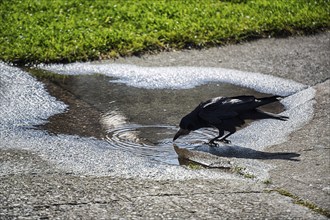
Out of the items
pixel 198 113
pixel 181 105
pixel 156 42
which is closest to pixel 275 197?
pixel 198 113

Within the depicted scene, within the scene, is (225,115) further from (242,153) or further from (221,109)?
(242,153)

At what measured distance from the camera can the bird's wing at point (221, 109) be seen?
231 inches

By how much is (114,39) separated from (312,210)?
15.2ft

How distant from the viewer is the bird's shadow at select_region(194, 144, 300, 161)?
5450mm

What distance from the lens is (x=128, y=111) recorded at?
21.5 feet

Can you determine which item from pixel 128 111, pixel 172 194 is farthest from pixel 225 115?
pixel 172 194

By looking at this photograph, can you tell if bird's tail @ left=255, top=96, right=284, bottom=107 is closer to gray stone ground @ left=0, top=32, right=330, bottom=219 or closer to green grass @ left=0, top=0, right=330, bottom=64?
gray stone ground @ left=0, top=32, right=330, bottom=219

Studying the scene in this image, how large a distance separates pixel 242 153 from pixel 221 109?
0.48m

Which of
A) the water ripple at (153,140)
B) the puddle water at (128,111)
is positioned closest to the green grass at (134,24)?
the puddle water at (128,111)

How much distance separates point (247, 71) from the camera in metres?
7.88

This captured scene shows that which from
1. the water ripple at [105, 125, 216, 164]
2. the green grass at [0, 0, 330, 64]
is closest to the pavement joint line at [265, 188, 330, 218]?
the water ripple at [105, 125, 216, 164]

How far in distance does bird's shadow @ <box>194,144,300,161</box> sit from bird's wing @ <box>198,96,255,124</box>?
0.22 metres

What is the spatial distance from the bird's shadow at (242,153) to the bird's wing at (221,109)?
0.72ft

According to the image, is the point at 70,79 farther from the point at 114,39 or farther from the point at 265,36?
the point at 265,36
